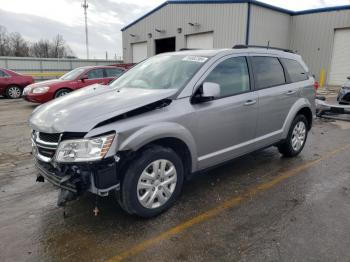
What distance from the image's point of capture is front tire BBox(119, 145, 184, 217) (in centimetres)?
302

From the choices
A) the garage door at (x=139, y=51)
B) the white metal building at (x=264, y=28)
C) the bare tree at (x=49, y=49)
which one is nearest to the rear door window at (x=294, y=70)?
the white metal building at (x=264, y=28)

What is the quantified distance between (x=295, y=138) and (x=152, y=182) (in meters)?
3.16

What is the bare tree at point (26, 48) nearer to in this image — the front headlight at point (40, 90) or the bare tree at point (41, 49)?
the bare tree at point (41, 49)

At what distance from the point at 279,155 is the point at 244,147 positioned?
166 centimetres

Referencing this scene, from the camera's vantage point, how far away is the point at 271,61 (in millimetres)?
4746

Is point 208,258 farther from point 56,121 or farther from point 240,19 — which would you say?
point 240,19

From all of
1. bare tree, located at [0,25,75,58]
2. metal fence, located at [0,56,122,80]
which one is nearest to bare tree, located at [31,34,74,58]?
bare tree, located at [0,25,75,58]

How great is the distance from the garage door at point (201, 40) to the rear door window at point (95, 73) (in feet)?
37.0

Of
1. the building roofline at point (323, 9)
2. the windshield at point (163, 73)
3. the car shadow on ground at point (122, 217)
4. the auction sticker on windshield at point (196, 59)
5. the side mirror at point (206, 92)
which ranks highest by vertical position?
the building roofline at point (323, 9)

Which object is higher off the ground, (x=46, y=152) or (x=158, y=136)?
(x=158, y=136)

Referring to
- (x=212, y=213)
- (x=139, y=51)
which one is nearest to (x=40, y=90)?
(x=212, y=213)

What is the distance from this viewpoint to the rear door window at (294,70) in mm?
5078

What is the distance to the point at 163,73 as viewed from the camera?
3971mm

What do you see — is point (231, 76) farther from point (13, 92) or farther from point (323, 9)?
point (323, 9)
